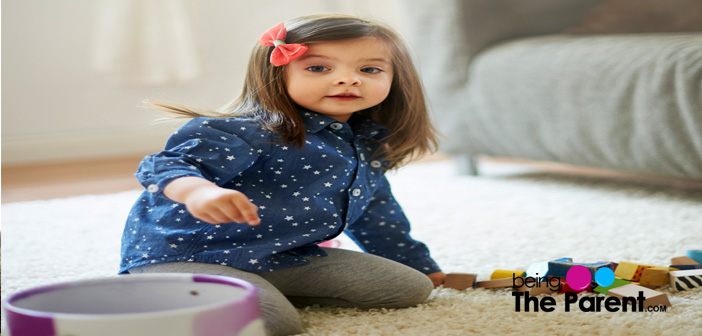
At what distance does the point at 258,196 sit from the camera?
2.74ft

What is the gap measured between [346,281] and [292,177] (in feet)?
0.46

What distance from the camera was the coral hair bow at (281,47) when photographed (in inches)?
33.7

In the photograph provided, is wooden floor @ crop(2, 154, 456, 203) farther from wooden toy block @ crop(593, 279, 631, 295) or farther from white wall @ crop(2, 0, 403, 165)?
wooden toy block @ crop(593, 279, 631, 295)

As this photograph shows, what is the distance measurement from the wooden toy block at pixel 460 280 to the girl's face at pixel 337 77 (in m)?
0.24

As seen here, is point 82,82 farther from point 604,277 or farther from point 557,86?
point 604,277

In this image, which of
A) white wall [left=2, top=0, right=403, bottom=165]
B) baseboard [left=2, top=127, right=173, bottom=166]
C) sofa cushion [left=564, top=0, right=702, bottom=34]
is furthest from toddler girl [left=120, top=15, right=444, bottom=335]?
baseboard [left=2, top=127, right=173, bottom=166]

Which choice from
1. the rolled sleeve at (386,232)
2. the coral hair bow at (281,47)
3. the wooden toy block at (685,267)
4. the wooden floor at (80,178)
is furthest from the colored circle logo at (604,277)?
the wooden floor at (80,178)

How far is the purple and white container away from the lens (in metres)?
0.47

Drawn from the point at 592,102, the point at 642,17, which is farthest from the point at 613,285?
the point at 642,17

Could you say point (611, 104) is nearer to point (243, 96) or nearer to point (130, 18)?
point (243, 96)

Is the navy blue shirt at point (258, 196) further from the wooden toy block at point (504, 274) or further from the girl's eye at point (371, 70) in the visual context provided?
the wooden toy block at point (504, 274)

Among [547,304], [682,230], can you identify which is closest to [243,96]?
[547,304]

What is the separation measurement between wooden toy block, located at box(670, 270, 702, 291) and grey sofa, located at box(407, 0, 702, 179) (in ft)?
1.64

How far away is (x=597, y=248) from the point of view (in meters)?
1.07
